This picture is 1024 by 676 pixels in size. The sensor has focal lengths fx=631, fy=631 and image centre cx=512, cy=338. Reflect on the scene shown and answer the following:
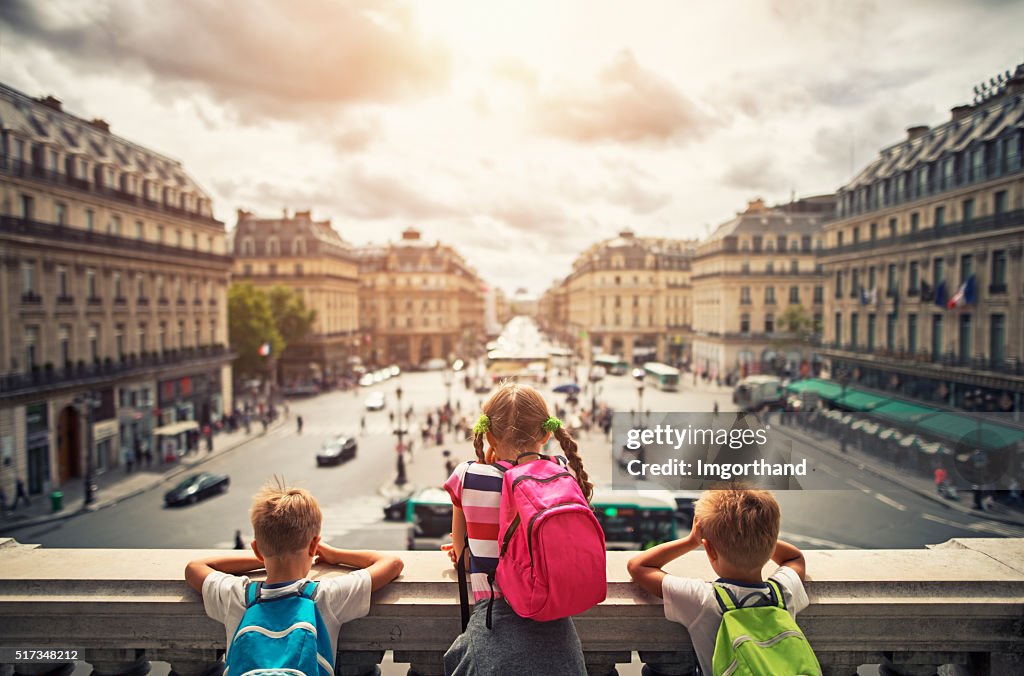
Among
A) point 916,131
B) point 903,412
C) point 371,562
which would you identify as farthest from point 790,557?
point 916,131

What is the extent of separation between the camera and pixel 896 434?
934 inches

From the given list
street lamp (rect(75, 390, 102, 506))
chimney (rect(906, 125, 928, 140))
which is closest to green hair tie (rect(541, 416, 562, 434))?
street lamp (rect(75, 390, 102, 506))

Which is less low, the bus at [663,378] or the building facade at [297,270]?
the building facade at [297,270]

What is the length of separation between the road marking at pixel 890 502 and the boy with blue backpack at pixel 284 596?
23.1m

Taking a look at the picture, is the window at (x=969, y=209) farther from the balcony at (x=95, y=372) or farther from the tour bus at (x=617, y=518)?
the balcony at (x=95, y=372)

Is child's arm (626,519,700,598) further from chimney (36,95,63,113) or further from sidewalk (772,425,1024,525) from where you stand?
chimney (36,95,63,113)

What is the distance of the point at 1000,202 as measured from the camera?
2584 cm

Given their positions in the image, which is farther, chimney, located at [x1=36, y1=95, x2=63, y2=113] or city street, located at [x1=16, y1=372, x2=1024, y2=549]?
chimney, located at [x1=36, y1=95, x2=63, y2=113]

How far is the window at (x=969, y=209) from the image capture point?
2761 centimetres

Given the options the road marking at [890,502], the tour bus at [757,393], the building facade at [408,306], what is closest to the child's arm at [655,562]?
the road marking at [890,502]

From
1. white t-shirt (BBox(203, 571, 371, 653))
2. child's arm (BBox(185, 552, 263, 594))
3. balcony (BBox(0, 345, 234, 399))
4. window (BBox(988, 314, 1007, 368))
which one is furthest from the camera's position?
window (BBox(988, 314, 1007, 368))

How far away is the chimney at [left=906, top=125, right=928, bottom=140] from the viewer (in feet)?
113

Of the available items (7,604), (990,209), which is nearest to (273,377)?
(990,209)

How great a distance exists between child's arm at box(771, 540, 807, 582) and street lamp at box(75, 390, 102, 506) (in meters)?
26.8
